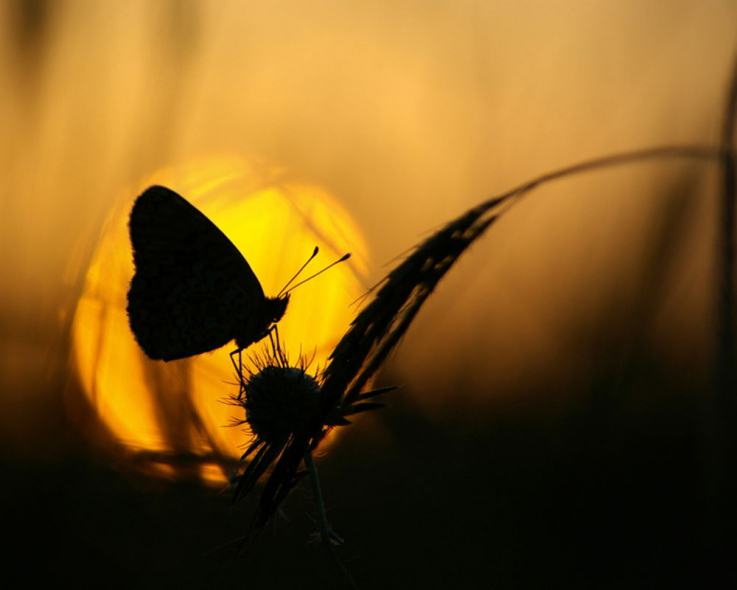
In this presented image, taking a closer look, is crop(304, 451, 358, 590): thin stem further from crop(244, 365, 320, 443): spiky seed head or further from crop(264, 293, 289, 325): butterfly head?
crop(264, 293, 289, 325): butterfly head

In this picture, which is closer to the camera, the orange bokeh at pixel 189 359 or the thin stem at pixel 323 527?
the thin stem at pixel 323 527

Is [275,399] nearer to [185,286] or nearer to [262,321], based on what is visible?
[262,321]

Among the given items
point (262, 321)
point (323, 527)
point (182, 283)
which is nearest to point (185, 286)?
point (182, 283)

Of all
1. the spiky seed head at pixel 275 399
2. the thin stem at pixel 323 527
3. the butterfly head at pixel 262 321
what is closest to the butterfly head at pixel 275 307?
the butterfly head at pixel 262 321

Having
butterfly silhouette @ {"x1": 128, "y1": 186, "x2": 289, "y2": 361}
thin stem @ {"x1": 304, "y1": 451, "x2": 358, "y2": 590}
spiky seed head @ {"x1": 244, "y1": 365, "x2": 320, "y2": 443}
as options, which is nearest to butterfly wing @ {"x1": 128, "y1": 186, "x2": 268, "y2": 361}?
butterfly silhouette @ {"x1": 128, "y1": 186, "x2": 289, "y2": 361}

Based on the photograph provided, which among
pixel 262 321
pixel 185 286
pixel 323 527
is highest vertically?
pixel 185 286

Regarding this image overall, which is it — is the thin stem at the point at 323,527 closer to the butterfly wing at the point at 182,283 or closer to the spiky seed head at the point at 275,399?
the spiky seed head at the point at 275,399

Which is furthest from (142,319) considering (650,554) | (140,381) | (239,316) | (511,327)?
(650,554)
